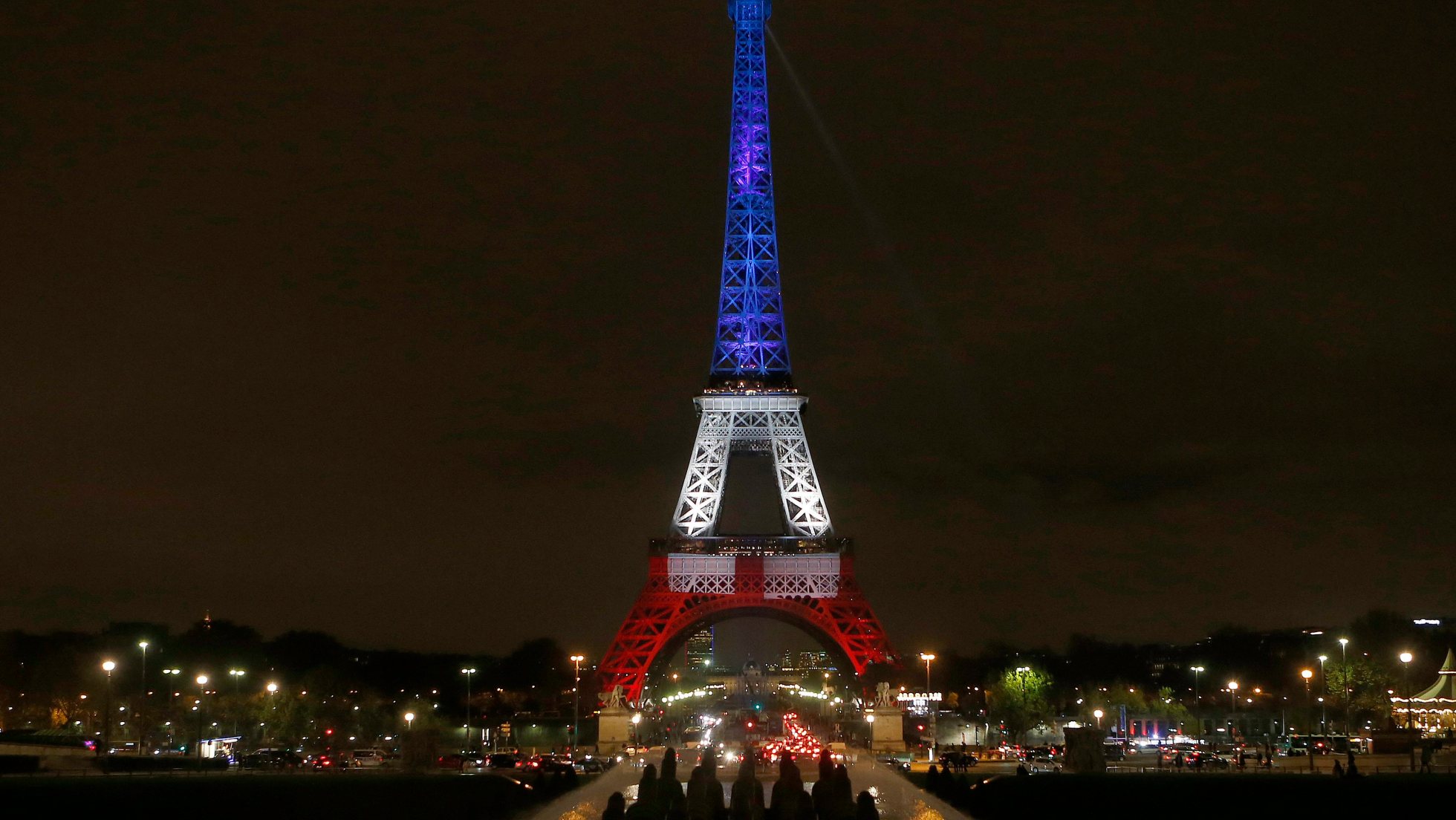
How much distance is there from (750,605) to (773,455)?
1287cm

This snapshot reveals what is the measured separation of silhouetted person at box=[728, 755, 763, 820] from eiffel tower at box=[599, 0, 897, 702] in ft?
240

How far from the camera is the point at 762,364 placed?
119 m

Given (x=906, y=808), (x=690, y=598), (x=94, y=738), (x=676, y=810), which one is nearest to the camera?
(x=676, y=810)

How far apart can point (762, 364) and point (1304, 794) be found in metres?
78.7

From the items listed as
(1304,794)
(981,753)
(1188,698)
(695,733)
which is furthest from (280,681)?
(1304,794)

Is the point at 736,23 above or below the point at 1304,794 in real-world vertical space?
above

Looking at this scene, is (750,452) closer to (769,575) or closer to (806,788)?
(769,575)

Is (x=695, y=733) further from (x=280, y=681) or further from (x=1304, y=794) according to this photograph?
(x=1304, y=794)

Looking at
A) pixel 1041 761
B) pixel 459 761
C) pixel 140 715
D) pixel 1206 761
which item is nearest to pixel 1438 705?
pixel 1206 761

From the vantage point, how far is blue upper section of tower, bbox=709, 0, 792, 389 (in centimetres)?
11762

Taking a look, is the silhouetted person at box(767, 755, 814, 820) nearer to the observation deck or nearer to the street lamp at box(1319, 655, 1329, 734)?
the street lamp at box(1319, 655, 1329, 734)

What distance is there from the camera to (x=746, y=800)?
36.5m

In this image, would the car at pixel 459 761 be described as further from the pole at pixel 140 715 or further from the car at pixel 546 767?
the pole at pixel 140 715

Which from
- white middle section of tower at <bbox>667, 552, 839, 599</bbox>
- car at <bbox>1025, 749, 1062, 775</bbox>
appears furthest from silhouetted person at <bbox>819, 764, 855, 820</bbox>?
white middle section of tower at <bbox>667, 552, 839, 599</bbox>
